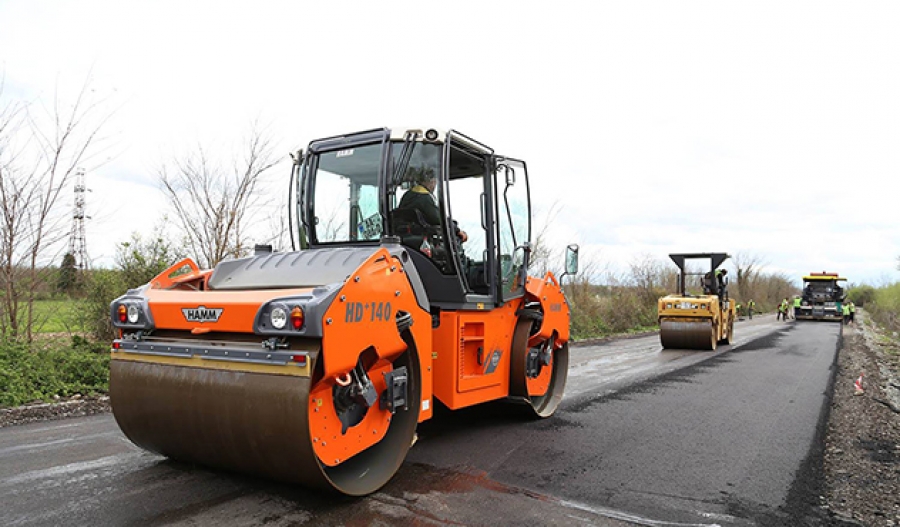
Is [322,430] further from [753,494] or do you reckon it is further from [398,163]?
[753,494]

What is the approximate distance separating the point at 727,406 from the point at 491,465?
413 cm

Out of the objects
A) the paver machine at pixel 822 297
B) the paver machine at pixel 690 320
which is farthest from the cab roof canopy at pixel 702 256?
the paver machine at pixel 822 297

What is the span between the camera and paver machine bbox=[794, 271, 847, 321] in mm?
31703

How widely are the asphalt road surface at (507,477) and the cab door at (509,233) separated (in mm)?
1369

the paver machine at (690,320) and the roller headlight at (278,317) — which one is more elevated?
the roller headlight at (278,317)

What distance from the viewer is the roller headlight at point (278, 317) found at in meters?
3.30

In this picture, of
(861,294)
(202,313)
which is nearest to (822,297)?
(202,313)

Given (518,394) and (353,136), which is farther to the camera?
(518,394)

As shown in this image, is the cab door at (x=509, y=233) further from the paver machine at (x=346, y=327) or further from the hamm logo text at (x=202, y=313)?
the hamm logo text at (x=202, y=313)

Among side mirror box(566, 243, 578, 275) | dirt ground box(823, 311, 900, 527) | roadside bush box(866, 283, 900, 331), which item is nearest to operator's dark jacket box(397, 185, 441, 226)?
side mirror box(566, 243, 578, 275)

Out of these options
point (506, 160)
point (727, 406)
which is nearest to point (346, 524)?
point (506, 160)

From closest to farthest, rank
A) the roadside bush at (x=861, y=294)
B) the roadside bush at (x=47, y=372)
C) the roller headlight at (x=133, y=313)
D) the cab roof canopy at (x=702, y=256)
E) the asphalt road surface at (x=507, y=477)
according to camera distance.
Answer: the asphalt road surface at (x=507, y=477)
the roller headlight at (x=133, y=313)
the roadside bush at (x=47, y=372)
the cab roof canopy at (x=702, y=256)
the roadside bush at (x=861, y=294)

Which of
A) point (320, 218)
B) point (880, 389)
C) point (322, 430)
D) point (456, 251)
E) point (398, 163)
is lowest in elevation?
point (880, 389)

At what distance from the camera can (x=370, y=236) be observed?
514cm
